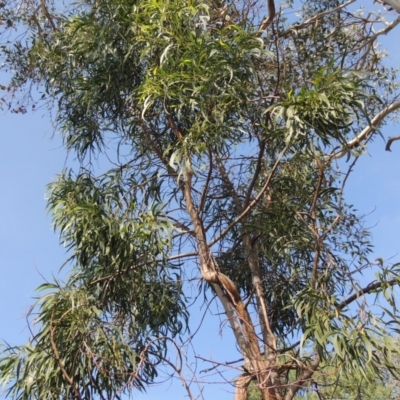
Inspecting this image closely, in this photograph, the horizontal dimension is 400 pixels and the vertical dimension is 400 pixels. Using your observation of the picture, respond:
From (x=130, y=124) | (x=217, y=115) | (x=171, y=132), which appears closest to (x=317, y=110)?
(x=217, y=115)

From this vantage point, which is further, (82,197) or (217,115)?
(82,197)

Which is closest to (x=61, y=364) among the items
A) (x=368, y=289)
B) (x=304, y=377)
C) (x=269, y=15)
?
(x=304, y=377)

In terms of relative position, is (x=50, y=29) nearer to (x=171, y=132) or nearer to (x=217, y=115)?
(x=171, y=132)

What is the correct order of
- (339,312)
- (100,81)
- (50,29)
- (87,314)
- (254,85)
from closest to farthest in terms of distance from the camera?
(339,312) < (87,314) < (254,85) < (100,81) < (50,29)

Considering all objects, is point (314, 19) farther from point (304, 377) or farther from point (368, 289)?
point (304, 377)

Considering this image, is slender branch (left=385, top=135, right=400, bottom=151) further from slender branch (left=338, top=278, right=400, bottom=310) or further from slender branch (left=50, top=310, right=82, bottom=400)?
slender branch (left=50, top=310, right=82, bottom=400)

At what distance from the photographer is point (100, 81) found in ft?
14.1

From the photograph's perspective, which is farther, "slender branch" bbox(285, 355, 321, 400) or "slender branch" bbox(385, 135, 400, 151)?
"slender branch" bbox(385, 135, 400, 151)

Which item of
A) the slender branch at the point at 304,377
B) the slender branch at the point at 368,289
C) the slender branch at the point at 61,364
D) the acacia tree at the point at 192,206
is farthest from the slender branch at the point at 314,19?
the slender branch at the point at 61,364

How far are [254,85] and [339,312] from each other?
149cm

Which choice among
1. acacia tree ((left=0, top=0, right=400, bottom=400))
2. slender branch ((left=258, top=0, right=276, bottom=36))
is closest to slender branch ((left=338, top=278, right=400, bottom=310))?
acacia tree ((left=0, top=0, right=400, bottom=400))

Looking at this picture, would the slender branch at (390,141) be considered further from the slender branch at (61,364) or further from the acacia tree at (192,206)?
the slender branch at (61,364)

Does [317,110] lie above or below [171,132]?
below

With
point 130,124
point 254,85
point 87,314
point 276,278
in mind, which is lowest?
point 87,314
